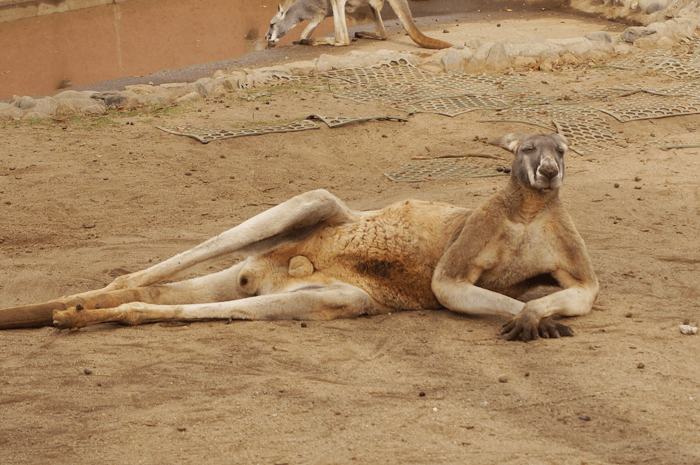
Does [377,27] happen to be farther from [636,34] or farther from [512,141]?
[512,141]

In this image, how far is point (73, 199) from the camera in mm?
5953

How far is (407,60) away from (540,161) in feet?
22.8

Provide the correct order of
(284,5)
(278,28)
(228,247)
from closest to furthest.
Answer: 1. (228,247)
2. (278,28)
3. (284,5)

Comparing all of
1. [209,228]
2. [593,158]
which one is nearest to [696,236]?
[593,158]

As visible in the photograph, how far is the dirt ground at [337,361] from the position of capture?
265cm

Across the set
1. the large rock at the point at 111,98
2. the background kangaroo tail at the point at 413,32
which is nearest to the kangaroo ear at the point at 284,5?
the background kangaroo tail at the point at 413,32

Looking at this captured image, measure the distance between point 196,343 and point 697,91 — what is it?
721 centimetres

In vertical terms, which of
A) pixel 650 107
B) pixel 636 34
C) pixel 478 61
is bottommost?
pixel 650 107

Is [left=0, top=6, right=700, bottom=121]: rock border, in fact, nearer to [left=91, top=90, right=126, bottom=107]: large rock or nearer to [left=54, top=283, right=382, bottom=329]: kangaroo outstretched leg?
[left=91, top=90, right=126, bottom=107]: large rock

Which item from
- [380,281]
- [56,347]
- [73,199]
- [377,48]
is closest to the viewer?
[56,347]

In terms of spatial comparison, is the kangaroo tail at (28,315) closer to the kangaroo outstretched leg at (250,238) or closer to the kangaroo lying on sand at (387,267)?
the kangaroo lying on sand at (387,267)

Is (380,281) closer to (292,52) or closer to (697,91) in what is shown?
(697,91)

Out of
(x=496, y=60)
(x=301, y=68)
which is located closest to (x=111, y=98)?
(x=301, y=68)

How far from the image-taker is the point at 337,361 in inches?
133
